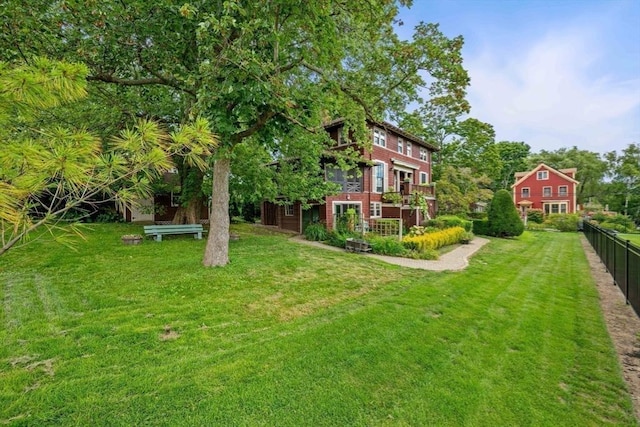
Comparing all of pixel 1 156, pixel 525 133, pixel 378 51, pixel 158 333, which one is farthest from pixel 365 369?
pixel 525 133

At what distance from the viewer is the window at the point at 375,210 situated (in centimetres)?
1973

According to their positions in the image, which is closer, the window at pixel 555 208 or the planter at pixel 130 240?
the planter at pixel 130 240

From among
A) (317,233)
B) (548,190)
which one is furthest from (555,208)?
(317,233)

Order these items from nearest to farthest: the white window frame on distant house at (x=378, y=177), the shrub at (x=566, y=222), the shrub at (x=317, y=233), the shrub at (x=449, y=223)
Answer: the shrub at (x=317, y=233) → the white window frame on distant house at (x=378, y=177) → the shrub at (x=449, y=223) → the shrub at (x=566, y=222)

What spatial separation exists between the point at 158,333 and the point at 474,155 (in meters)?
36.2

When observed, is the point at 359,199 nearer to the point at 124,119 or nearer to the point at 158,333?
the point at 124,119

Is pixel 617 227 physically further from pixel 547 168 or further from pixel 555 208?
pixel 547 168

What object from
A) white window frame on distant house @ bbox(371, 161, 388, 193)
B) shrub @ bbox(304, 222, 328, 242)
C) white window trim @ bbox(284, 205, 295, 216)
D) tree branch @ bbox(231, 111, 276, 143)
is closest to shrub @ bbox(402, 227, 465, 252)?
shrub @ bbox(304, 222, 328, 242)

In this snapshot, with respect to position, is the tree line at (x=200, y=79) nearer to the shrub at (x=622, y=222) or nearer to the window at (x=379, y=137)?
the window at (x=379, y=137)

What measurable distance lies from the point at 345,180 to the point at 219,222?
11.1 m

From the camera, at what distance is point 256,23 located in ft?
18.0

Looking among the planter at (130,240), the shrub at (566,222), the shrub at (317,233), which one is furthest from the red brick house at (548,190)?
the planter at (130,240)

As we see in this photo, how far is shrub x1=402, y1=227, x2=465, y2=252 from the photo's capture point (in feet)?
42.6

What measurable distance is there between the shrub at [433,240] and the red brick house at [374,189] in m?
3.35
